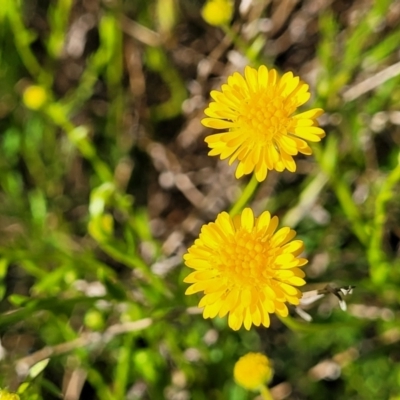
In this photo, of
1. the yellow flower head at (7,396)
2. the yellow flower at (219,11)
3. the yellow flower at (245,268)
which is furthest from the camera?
the yellow flower at (219,11)

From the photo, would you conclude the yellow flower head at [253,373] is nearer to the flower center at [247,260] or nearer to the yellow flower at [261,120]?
the flower center at [247,260]

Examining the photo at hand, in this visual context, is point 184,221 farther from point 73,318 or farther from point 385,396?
point 385,396

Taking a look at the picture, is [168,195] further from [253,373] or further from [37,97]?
[253,373]

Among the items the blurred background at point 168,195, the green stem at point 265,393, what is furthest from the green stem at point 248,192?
the green stem at point 265,393

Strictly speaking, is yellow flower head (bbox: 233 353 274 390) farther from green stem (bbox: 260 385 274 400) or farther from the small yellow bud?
the small yellow bud

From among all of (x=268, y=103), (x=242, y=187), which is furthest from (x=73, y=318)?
(x=268, y=103)

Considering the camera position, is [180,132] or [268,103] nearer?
[268,103]

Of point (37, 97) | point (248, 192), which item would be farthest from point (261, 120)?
point (37, 97)
